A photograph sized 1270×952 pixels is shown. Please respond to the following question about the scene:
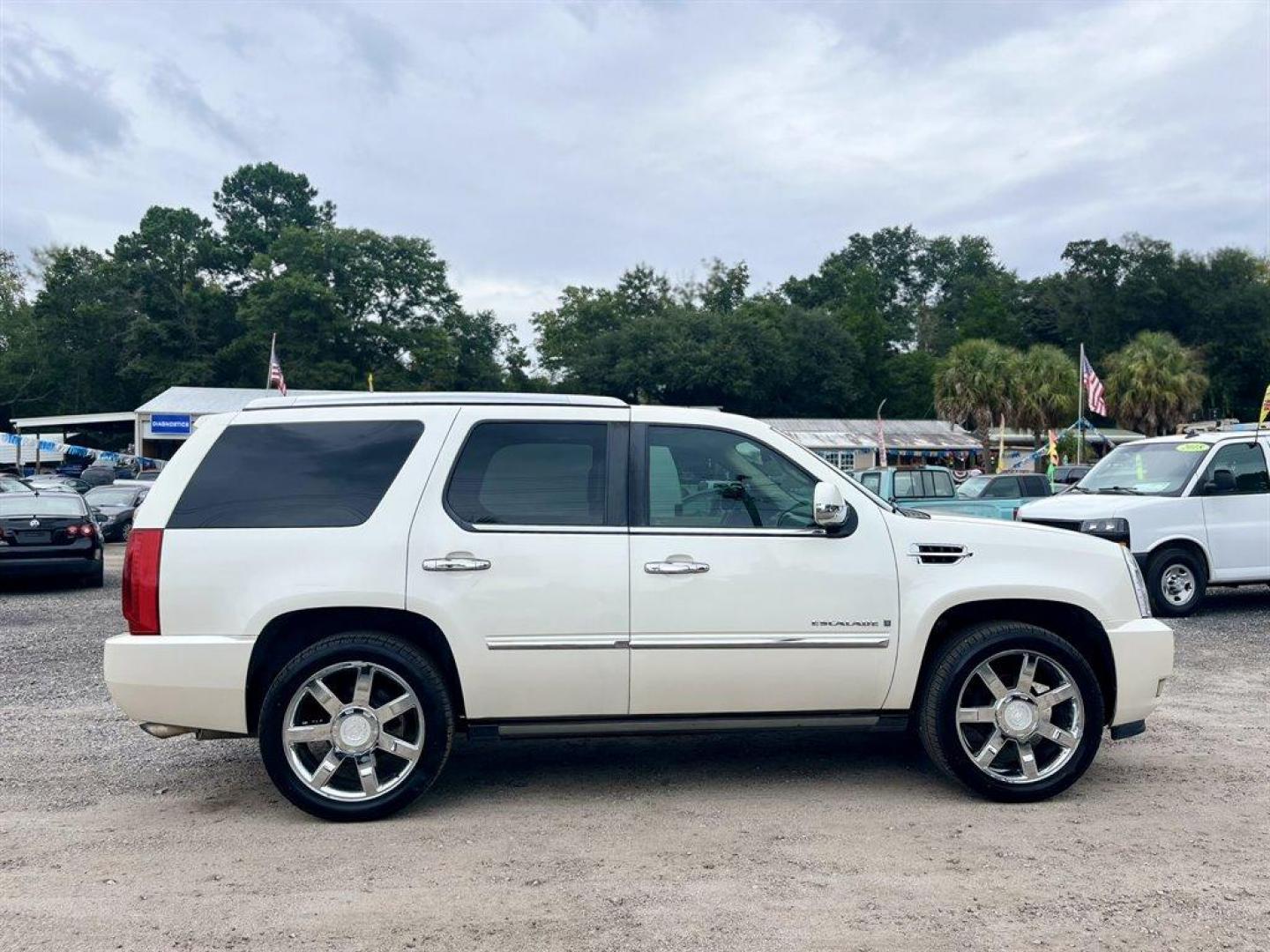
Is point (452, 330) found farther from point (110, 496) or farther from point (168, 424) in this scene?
point (110, 496)

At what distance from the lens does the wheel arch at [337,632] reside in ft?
16.2

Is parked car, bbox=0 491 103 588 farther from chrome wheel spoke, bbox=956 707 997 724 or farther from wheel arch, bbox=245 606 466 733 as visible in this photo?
chrome wheel spoke, bbox=956 707 997 724

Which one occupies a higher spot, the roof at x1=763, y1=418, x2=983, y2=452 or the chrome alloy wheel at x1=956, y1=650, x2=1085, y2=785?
the roof at x1=763, y1=418, x2=983, y2=452

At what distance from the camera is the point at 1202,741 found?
6.29 metres

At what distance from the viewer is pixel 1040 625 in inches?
212

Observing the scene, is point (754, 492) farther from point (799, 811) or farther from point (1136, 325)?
point (1136, 325)

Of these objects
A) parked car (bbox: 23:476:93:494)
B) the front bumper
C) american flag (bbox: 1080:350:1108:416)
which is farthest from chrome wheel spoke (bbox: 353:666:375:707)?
american flag (bbox: 1080:350:1108:416)

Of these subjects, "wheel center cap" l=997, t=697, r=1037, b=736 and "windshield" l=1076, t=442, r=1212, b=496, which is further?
"windshield" l=1076, t=442, r=1212, b=496

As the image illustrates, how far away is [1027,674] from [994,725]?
0.29 metres

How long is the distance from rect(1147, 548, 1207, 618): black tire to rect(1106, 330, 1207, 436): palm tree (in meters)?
40.3

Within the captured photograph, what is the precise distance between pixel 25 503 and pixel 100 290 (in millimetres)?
62485

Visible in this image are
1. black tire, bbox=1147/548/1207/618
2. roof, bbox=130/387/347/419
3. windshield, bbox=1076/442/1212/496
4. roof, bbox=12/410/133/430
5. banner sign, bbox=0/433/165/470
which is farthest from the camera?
roof, bbox=12/410/133/430

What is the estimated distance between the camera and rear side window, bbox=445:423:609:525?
5012 millimetres

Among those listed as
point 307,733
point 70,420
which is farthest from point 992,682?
point 70,420
